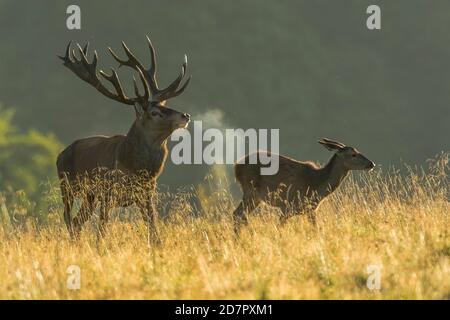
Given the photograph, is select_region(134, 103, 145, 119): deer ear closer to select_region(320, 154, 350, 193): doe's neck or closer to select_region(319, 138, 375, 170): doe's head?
select_region(319, 138, 375, 170): doe's head

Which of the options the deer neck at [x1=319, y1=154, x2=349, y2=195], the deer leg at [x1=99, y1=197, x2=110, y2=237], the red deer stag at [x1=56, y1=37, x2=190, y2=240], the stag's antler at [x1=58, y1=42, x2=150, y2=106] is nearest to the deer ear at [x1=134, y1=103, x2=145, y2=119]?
the red deer stag at [x1=56, y1=37, x2=190, y2=240]

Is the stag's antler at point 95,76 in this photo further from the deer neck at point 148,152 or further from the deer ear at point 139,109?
the deer neck at point 148,152

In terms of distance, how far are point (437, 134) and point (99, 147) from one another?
26.3m

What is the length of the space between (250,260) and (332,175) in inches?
200

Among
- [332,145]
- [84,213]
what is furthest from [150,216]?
[332,145]

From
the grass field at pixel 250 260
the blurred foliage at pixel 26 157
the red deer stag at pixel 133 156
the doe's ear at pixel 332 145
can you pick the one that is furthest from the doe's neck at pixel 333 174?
the blurred foliage at pixel 26 157

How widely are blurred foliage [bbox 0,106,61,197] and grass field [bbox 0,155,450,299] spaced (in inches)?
836

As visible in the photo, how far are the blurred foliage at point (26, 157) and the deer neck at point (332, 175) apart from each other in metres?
19.5

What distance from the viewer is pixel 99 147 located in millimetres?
12062

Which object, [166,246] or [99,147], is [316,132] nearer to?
[99,147]

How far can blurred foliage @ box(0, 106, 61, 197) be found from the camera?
31.2 metres

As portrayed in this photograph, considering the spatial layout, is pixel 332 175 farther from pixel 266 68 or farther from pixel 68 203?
pixel 266 68

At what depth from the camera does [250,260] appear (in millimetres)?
7715
